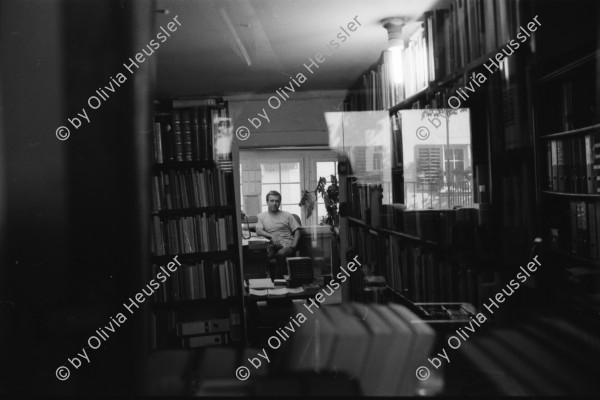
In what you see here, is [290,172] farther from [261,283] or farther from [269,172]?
[261,283]

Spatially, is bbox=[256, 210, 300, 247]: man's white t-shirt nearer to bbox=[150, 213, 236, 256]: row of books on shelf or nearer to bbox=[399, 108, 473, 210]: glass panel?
bbox=[150, 213, 236, 256]: row of books on shelf

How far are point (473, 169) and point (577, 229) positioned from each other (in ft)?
1.32

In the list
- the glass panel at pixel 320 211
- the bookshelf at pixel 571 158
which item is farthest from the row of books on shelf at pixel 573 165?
the glass panel at pixel 320 211

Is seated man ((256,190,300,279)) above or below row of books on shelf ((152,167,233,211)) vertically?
below

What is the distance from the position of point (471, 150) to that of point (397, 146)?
25 centimetres

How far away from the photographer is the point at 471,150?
5.69ft

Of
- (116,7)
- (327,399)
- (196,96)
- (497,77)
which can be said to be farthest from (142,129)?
(497,77)

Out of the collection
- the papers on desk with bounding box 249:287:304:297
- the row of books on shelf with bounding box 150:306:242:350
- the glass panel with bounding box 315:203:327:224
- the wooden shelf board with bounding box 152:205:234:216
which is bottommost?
the row of books on shelf with bounding box 150:306:242:350

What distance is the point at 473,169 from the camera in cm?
173

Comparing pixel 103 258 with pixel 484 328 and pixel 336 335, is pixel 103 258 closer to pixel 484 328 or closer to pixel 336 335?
pixel 336 335

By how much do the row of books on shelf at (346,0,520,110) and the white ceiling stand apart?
44mm

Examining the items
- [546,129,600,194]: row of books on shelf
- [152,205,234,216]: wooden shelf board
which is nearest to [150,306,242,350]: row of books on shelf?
[152,205,234,216]: wooden shelf board

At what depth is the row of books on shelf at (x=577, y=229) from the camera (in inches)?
66.2

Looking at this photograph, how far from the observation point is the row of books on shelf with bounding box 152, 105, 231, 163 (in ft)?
5.43
